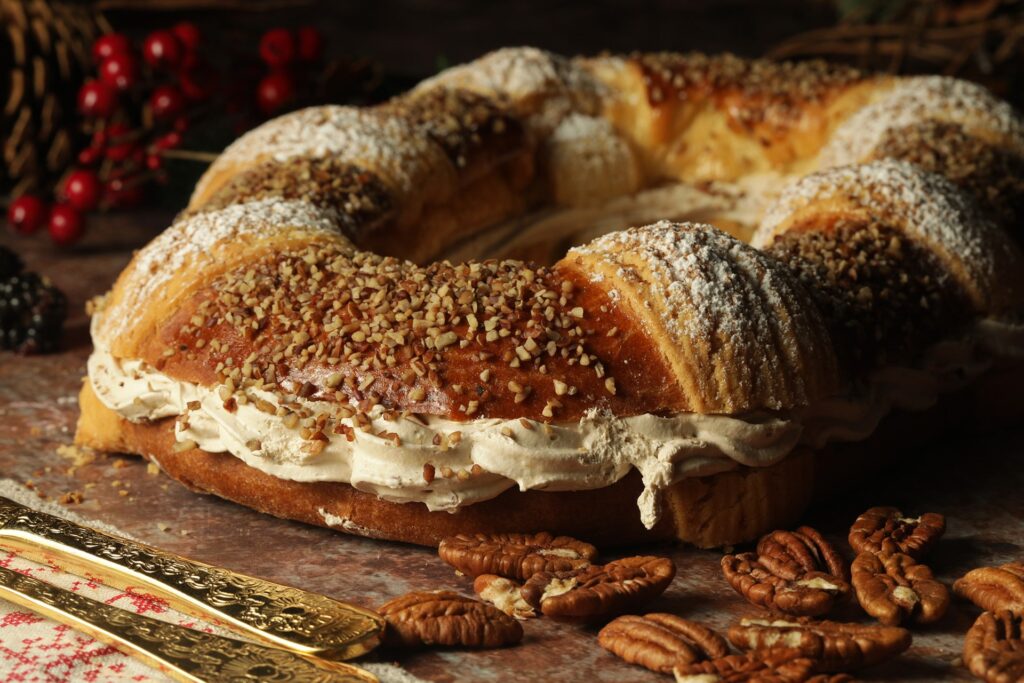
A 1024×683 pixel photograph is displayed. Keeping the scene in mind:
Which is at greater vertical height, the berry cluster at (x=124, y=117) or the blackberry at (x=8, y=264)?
the berry cluster at (x=124, y=117)

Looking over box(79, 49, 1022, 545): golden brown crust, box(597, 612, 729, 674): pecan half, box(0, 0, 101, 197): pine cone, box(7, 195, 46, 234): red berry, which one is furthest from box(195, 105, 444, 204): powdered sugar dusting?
box(597, 612, 729, 674): pecan half

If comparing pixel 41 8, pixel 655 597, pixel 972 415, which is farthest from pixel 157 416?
Result: pixel 41 8

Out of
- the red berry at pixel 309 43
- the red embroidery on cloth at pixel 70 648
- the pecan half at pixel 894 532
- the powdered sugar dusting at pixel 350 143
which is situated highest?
the red berry at pixel 309 43

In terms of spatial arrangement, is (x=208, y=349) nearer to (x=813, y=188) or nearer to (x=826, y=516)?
(x=826, y=516)

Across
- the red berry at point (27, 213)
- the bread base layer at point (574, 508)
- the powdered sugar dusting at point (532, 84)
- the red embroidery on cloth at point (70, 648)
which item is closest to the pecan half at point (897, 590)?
the bread base layer at point (574, 508)

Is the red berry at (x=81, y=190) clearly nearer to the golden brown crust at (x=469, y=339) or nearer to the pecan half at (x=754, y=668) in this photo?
the golden brown crust at (x=469, y=339)

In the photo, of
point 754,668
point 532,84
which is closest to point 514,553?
point 754,668
